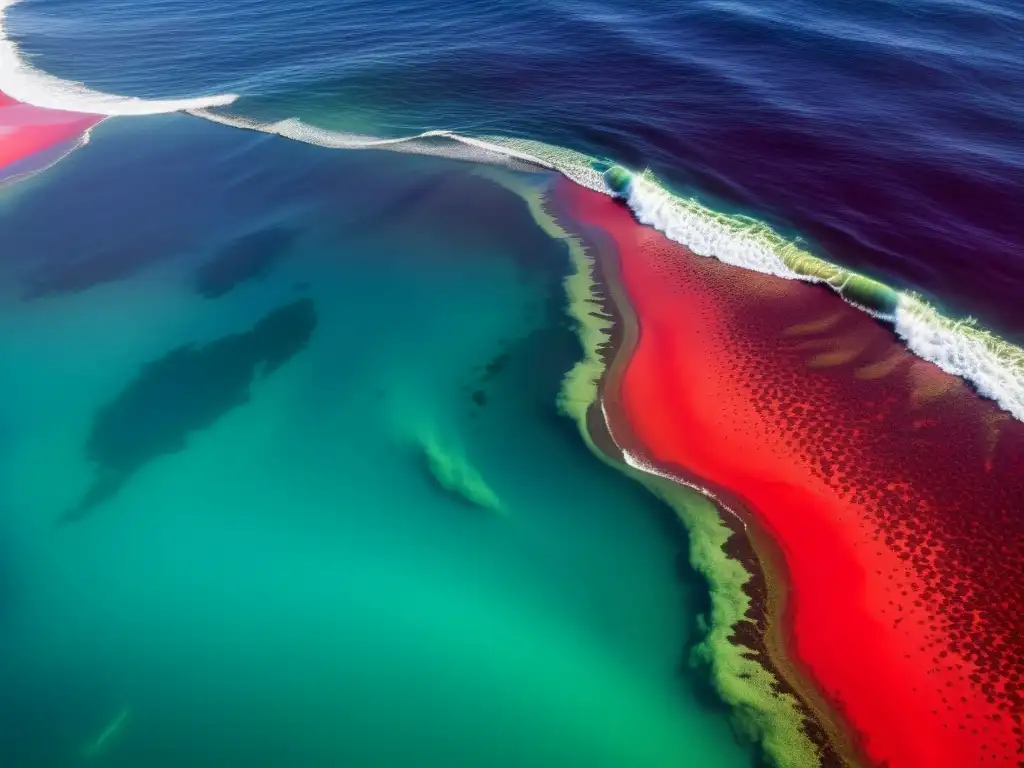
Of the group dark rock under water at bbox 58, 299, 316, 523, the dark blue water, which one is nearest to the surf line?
the dark blue water

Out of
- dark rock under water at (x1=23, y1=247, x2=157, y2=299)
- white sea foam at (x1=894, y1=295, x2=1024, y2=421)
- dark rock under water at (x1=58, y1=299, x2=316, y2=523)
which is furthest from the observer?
dark rock under water at (x1=23, y1=247, x2=157, y2=299)

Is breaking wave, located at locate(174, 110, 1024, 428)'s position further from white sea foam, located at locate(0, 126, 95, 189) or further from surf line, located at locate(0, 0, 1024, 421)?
white sea foam, located at locate(0, 126, 95, 189)

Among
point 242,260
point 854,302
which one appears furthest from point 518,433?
point 242,260

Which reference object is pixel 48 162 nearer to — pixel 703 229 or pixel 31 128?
pixel 31 128

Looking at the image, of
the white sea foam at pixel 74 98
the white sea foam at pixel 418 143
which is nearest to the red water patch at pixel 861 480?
the white sea foam at pixel 418 143

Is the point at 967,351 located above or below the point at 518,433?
above

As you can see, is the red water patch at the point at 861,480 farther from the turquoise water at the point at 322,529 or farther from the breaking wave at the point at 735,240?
the turquoise water at the point at 322,529
